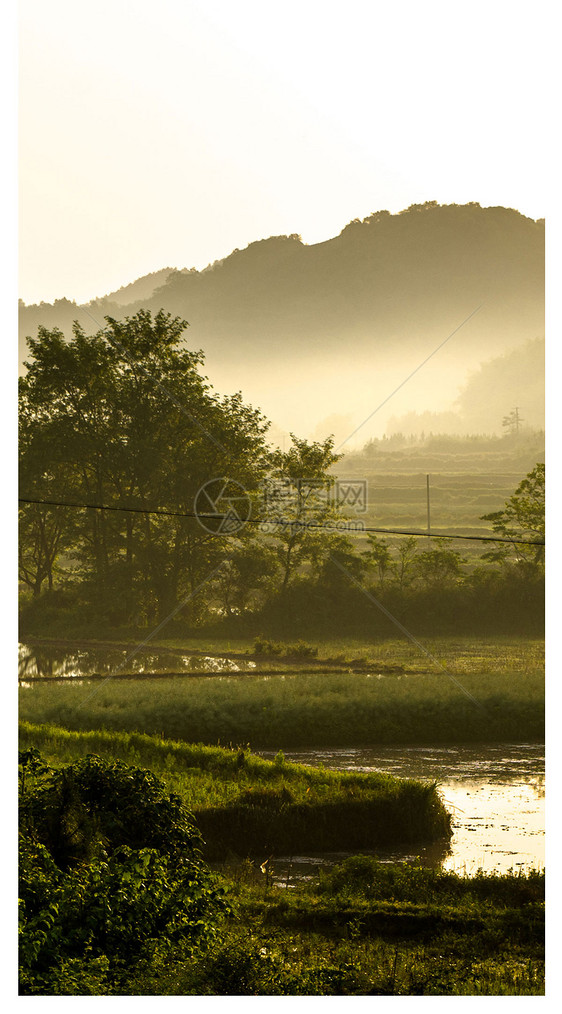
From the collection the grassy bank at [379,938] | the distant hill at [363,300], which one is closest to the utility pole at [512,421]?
the distant hill at [363,300]

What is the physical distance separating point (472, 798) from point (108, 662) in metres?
18.6

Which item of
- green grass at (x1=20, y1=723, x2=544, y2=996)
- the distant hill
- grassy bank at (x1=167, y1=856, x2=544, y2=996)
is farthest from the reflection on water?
the distant hill

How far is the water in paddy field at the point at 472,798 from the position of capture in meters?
11.7

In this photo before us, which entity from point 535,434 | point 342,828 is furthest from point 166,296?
point 342,828

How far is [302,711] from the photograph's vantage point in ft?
64.8

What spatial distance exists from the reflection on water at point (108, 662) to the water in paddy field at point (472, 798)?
38.1 feet

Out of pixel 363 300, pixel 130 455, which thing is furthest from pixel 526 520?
pixel 363 300

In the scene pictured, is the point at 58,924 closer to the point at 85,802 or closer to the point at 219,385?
the point at 85,802

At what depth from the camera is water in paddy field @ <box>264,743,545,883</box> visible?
11719 millimetres

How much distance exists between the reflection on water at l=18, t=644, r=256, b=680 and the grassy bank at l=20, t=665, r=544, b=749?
7143 mm

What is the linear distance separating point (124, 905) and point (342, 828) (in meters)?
5.86

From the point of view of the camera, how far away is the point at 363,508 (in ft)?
220

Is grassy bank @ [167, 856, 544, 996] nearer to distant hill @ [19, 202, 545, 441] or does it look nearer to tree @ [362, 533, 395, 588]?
tree @ [362, 533, 395, 588]

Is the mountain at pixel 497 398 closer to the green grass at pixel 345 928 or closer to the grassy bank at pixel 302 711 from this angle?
the grassy bank at pixel 302 711
